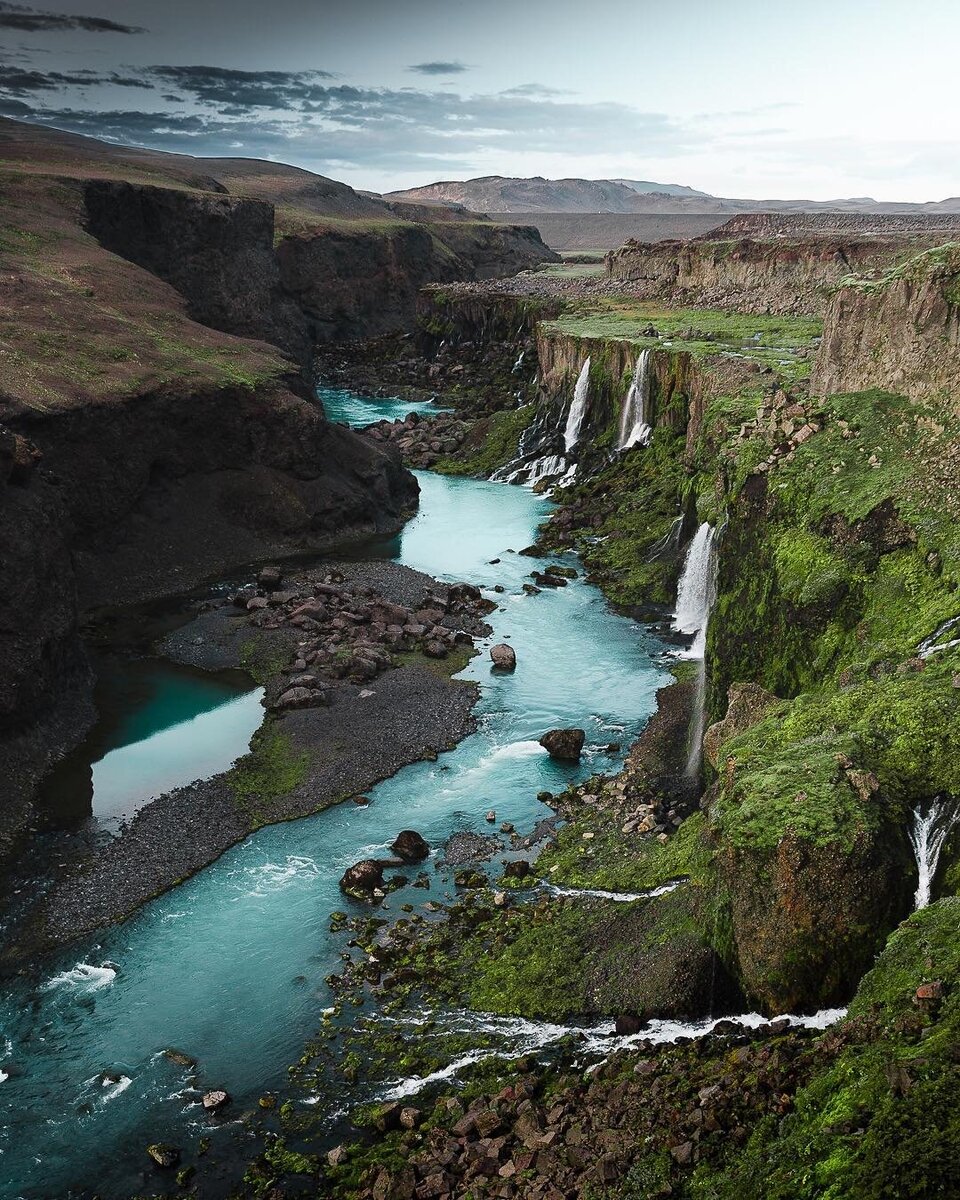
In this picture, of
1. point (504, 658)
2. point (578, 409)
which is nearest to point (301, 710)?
point (504, 658)

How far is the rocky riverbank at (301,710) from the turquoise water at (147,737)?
0.82 meters

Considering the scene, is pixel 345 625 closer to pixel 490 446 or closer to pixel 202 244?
pixel 490 446

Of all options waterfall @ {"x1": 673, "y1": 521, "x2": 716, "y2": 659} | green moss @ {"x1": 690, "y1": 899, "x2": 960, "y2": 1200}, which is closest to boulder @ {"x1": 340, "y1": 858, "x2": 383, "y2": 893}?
green moss @ {"x1": 690, "y1": 899, "x2": 960, "y2": 1200}

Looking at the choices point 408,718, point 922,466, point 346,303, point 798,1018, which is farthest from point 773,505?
point 346,303

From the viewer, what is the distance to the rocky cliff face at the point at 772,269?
247 ft

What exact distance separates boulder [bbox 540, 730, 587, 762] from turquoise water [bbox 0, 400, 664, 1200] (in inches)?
14.5

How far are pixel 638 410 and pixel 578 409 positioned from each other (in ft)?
23.3

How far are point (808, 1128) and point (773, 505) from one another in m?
20.0

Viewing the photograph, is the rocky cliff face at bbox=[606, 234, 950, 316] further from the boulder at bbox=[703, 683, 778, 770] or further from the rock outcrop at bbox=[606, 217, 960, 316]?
the boulder at bbox=[703, 683, 778, 770]

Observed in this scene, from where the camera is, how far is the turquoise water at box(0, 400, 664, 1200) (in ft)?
63.5

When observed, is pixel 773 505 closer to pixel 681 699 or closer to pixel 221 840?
pixel 681 699

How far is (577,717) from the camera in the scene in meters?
35.4

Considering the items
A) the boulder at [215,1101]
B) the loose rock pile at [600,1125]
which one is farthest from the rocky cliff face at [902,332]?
the boulder at [215,1101]

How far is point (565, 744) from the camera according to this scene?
3241 centimetres
